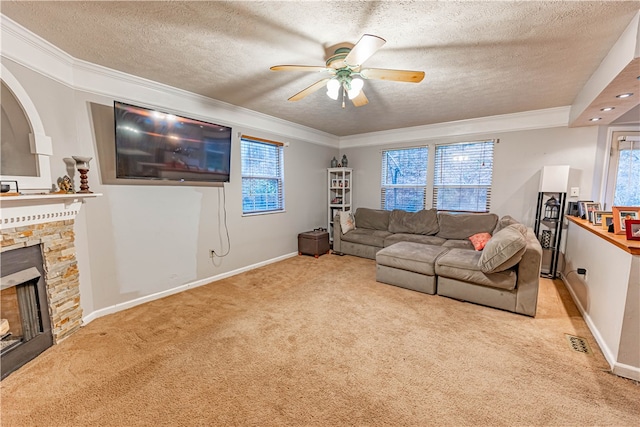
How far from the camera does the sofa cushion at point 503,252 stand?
2471 millimetres

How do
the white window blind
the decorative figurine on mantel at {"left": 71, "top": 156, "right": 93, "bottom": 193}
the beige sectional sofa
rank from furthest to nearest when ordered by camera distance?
the white window blind < the beige sectional sofa < the decorative figurine on mantel at {"left": 71, "top": 156, "right": 93, "bottom": 193}

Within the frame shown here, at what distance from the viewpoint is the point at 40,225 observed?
207cm

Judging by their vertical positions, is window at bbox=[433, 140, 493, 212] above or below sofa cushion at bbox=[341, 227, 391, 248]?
above

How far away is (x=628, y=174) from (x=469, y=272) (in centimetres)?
287

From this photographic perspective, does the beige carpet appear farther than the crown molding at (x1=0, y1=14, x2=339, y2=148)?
No

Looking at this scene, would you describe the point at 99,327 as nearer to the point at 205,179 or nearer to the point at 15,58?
the point at 205,179

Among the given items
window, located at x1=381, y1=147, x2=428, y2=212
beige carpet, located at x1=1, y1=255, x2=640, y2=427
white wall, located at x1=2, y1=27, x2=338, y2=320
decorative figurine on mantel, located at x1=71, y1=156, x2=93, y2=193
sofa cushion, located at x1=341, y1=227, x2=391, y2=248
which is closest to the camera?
beige carpet, located at x1=1, y1=255, x2=640, y2=427

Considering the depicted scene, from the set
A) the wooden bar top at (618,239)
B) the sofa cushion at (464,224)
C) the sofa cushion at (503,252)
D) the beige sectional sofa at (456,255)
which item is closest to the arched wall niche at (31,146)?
the beige sectional sofa at (456,255)

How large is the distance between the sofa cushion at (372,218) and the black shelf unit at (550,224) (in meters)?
2.25

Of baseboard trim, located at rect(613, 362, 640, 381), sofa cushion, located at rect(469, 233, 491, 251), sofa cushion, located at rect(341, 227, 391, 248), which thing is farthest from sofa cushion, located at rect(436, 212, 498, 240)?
baseboard trim, located at rect(613, 362, 640, 381)

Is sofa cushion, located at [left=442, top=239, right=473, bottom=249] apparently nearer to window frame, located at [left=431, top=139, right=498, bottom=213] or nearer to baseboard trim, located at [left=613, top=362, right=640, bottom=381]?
window frame, located at [left=431, top=139, right=498, bottom=213]

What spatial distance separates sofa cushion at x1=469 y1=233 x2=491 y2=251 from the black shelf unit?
814 millimetres

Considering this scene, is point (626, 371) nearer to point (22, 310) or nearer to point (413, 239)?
point (413, 239)

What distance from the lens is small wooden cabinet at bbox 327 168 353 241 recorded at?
18.0 ft
